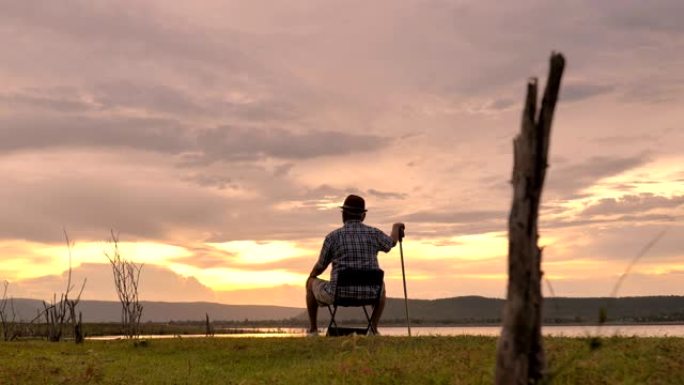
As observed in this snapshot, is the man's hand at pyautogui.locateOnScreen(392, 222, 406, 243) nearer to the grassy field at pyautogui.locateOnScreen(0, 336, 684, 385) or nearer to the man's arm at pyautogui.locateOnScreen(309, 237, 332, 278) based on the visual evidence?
the man's arm at pyautogui.locateOnScreen(309, 237, 332, 278)

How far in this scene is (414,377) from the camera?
8.85 metres

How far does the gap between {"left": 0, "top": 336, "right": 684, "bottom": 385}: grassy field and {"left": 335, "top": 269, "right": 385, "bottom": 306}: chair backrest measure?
1029mm

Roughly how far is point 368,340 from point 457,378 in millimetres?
4277

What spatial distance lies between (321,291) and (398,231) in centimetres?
198

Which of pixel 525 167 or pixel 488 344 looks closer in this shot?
pixel 525 167

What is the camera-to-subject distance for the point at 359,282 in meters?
13.9

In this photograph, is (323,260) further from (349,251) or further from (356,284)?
(356,284)

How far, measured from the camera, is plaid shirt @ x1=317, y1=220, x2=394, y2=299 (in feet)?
46.2

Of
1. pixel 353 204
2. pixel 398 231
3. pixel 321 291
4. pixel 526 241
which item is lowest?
pixel 526 241

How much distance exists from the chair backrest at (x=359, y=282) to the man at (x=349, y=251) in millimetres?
96

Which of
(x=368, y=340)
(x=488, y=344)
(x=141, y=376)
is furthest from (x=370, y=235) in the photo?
(x=141, y=376)

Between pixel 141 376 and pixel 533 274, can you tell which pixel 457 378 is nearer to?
pixel 533 274

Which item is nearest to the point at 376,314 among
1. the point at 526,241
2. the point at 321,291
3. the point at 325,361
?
the point at 321,291

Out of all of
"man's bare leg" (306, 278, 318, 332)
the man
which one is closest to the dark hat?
the man
